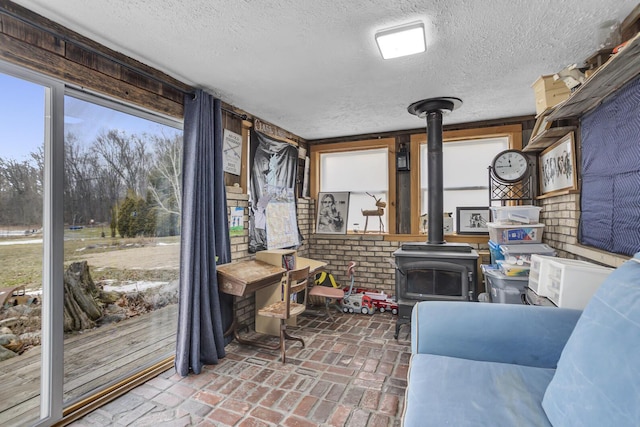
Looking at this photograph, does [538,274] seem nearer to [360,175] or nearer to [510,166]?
[510,166]

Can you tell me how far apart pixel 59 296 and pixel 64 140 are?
98cm

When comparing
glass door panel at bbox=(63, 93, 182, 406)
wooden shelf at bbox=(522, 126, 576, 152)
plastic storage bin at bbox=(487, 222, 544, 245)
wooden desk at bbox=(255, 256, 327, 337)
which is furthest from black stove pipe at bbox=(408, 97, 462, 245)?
glass door panel at bbox=(63, 93, 182, 406)

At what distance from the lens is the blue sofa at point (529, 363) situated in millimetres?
946

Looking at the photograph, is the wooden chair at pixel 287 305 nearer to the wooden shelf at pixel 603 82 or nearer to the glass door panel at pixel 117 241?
the glass door panel at pixel 117 241

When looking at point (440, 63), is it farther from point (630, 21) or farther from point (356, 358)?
point (356, 358)

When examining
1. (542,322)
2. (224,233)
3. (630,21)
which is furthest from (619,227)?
(224,233)

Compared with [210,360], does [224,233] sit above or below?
above

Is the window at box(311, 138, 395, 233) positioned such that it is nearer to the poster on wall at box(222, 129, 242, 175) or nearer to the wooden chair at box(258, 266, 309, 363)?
the poster on wall at box(222, 129, 242, 175)

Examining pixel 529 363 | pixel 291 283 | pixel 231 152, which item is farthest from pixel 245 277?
pixel 529 363

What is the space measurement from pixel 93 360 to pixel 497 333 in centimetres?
270

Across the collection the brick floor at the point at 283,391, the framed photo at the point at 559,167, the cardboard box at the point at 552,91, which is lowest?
the brick floor at the point at 283,391

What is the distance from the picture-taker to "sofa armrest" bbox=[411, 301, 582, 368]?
1538 millimetres

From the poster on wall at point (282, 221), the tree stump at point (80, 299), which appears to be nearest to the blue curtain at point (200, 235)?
the tree stump at point (80, 299)

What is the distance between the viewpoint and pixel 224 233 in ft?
9.89
